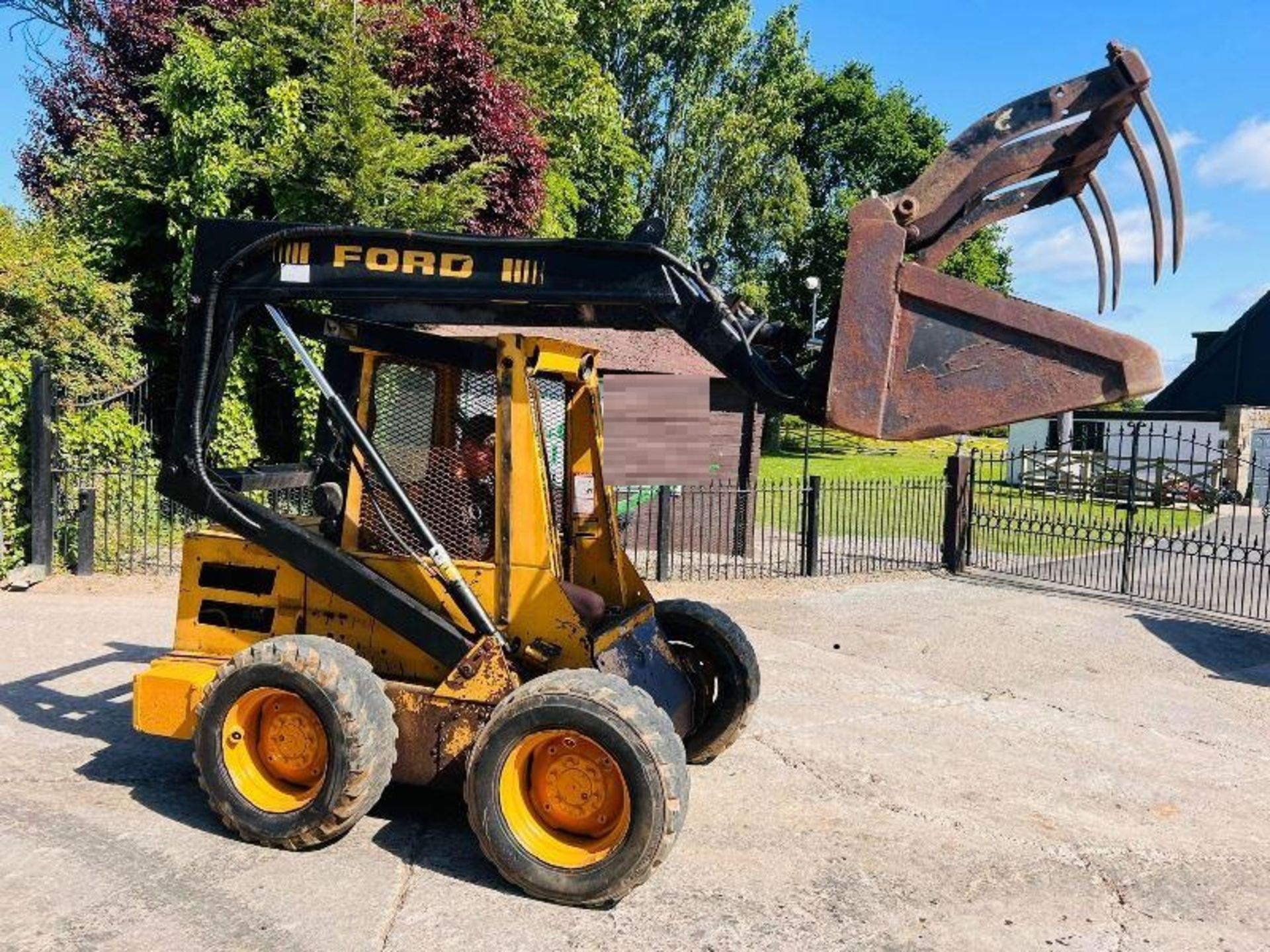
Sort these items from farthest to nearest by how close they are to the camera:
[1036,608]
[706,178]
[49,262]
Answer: [706,178] → [49,262] → [1036,608]

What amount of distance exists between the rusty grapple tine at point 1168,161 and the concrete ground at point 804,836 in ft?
9.28

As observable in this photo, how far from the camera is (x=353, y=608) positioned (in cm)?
494

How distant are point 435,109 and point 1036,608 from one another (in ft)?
40.4

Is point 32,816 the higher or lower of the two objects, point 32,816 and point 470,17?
the lower

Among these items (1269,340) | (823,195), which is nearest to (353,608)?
(1269,340)

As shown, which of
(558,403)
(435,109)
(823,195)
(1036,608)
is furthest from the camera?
(823,195)

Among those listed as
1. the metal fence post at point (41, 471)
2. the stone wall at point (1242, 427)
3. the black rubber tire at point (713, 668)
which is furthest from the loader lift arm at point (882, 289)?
the stone wall at point (1242, 427)

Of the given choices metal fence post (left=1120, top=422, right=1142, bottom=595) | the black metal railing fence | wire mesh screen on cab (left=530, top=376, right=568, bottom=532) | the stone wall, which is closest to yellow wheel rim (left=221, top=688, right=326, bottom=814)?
wire mesh screen on cab (left=530, top=376, right=568, bottom=532)

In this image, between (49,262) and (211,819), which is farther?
(49,262)

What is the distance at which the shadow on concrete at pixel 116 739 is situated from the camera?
16.6ft

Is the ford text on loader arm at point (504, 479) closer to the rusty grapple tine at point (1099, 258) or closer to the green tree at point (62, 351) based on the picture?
the rusty grapple tine at point (1099, 258)

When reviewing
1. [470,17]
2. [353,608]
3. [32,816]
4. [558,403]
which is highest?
[470,17]

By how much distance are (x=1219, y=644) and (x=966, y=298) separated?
8025 millimetres

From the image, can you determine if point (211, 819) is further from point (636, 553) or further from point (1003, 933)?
point (636, 553)
